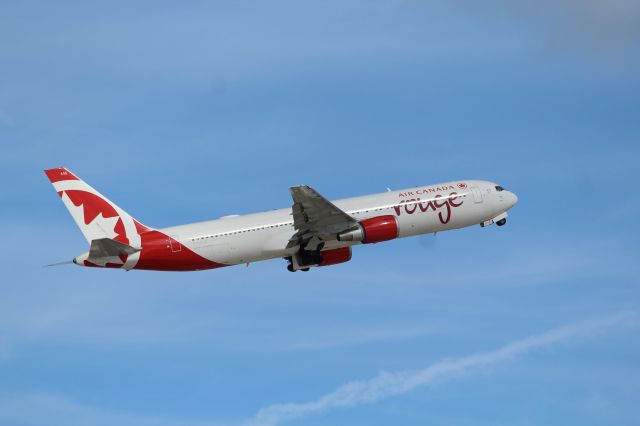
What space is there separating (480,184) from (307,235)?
1558 cm

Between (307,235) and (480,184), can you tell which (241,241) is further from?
(480,184)

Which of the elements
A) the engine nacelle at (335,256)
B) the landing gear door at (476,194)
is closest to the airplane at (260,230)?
the engine nacelle at (335,256)

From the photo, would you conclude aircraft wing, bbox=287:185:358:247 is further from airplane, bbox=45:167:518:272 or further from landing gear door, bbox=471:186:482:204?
landing gear door, bbox=471:186:482:204

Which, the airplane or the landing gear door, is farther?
the landing gear door

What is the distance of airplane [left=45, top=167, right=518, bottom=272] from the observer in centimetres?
6562

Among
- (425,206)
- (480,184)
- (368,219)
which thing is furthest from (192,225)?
(480,184)

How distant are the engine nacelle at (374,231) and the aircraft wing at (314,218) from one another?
522 millimetres

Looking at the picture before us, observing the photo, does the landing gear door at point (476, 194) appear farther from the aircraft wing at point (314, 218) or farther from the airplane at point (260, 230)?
the aircraft wing at point (314, 218)

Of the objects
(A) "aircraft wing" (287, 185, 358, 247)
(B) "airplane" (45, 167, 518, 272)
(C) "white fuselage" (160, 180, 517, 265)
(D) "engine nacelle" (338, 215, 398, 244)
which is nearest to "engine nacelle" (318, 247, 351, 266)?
(B) "airplane" (45, 167, 518, 272)

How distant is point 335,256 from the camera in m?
72.1

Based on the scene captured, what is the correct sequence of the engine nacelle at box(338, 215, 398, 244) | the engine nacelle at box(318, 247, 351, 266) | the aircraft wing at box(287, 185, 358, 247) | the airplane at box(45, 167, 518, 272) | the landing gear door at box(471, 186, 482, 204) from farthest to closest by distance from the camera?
1. the landing gear door at box(471, 186, 482, 204)
2. the engine nacelle at box(318, 247, 351, 266)
3. the engine nacelle at box(338, 215, 398, 244)
4. the airplane at box(45, 167, 518, 272)
5. the aircraft wing at box(287, 185, 358, 247)

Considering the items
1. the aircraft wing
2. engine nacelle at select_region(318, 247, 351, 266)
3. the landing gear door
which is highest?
the landing gear door

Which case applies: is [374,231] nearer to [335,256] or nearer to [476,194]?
[335,256]

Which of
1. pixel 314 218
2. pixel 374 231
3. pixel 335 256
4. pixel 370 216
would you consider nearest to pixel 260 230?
pixel 314 218
